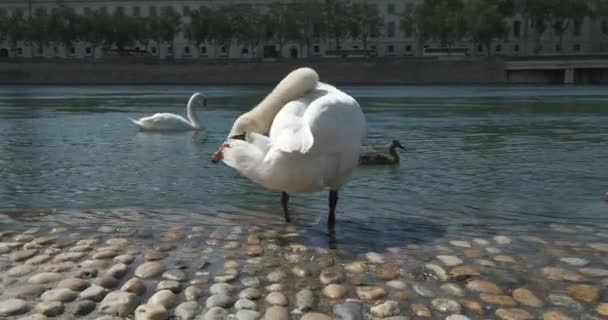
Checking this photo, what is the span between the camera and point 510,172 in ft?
44.6

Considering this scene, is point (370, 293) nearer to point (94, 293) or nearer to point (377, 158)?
point (94, 293)

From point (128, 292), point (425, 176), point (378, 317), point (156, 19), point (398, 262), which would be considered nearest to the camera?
point (378, 317)

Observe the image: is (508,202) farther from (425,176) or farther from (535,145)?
(535,145)

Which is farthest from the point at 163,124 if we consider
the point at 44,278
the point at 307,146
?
the point at 44,278

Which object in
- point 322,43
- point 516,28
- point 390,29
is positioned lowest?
point 322,43

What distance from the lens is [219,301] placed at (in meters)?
5.72

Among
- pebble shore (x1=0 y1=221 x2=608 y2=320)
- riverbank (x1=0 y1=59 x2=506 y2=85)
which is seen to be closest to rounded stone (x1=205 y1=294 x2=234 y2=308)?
pebble shore (x1=0 y1=221 x2=608 y2=320)

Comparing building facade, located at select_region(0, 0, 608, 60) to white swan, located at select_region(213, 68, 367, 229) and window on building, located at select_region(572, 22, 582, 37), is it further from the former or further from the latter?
white swan, located at select_region(213, 68, 367, 229)

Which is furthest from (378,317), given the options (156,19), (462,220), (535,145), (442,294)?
(156,19)

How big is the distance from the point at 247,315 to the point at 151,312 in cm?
66

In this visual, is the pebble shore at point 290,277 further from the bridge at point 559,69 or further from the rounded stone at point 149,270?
the bridge at point 559,69

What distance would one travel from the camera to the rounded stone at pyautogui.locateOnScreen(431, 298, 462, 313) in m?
5.57

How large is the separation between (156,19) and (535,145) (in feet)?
327

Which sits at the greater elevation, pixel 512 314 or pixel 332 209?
pixel 332 209
